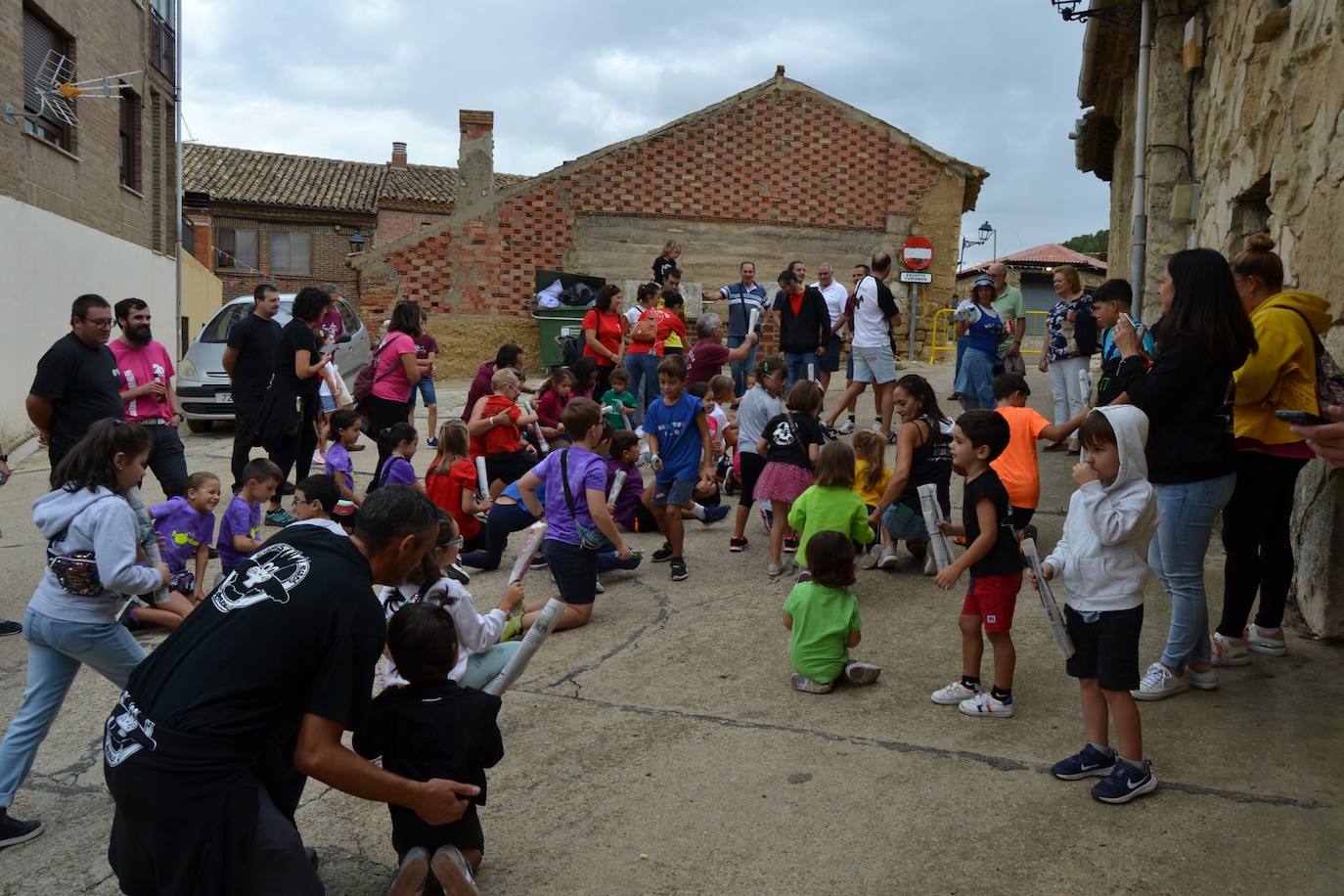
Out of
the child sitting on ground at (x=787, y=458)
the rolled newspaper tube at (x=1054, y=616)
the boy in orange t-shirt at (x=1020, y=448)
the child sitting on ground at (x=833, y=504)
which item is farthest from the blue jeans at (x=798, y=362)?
the rolled newspaper tube at (x=1054, y=616)

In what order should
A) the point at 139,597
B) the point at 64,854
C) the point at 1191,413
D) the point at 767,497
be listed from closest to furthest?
the point at 64,854 → the point at 1191,413 → the point at 139,597 → the point at 767,497

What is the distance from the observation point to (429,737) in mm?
3162

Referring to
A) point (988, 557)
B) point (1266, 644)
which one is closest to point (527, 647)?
point (988, 557)

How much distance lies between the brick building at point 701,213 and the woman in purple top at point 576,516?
13332 mm

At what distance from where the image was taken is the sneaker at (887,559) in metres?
6.94

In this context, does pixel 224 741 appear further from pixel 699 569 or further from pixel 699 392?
pixel 699 392

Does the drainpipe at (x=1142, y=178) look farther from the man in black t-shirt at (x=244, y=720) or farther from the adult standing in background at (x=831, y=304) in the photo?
the man in black t-shirt at (x=244, y=720)

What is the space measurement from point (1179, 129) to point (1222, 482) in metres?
5.20

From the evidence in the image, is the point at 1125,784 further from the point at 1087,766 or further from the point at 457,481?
the point at 457,481

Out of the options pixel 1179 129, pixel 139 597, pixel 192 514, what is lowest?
pixel 139 597

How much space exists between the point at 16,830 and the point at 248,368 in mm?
5294

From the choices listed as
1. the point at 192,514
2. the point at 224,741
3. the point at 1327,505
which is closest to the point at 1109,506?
the point at 1327,505

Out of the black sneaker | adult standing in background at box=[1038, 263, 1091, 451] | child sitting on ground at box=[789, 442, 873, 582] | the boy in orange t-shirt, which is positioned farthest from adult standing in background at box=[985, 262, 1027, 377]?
child sitting on ground at box=[789, 442, 873, 582]

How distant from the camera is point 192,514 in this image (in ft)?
20.2
